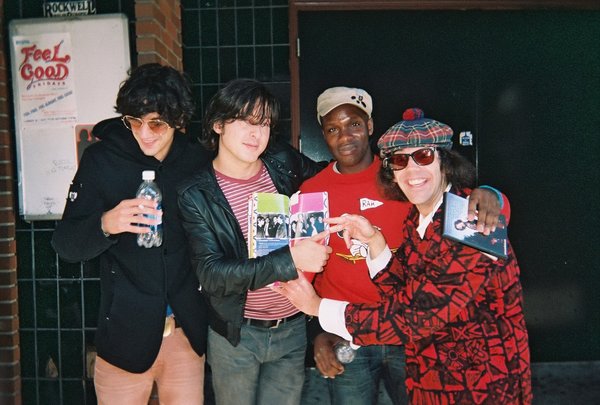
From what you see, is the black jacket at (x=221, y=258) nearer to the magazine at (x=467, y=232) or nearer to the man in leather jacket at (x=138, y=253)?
the man in leather jacket at (x=138, y=253)

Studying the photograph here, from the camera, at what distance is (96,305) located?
11.5ft

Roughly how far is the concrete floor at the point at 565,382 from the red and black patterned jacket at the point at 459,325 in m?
2.21

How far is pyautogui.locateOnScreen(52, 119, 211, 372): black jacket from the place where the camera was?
2.07 metres

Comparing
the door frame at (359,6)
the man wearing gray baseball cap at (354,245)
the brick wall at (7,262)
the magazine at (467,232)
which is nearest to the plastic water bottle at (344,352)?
the man wearing gray baseball cap at (354,245)

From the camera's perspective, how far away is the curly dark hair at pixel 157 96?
203 cm

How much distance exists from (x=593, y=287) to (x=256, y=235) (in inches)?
136

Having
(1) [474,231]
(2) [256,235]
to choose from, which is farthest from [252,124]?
(1) [474,231]

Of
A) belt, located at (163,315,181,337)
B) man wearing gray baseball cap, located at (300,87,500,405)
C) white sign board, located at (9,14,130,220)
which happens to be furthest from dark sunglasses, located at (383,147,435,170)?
white sign board, located at (9,14,130,220)

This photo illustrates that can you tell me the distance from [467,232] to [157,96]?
4.68 feet

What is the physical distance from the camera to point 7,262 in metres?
3.46

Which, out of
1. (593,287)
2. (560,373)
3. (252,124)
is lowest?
(560,373)

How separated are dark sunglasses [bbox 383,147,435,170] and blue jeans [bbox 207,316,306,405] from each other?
906mm

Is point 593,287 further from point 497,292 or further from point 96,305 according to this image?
point 96,305

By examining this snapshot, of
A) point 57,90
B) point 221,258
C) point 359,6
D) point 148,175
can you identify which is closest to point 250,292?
point 221,258
